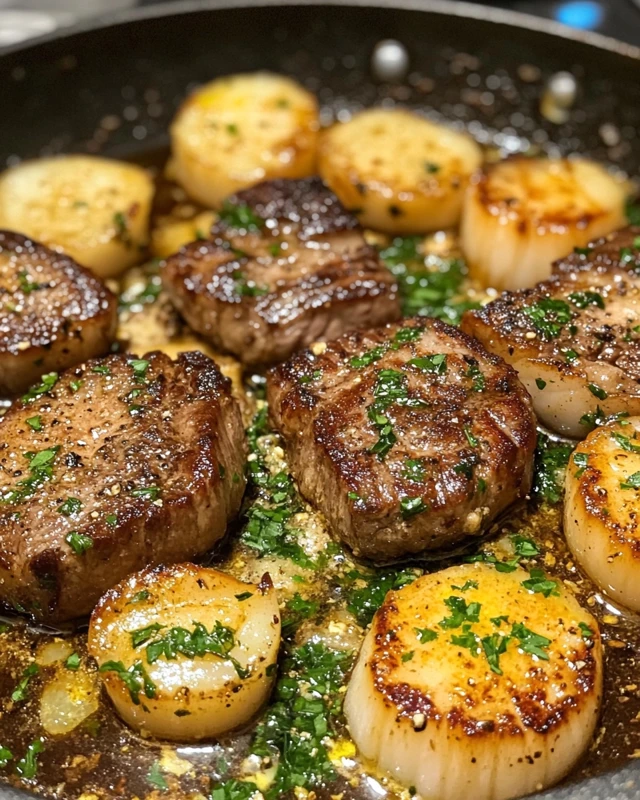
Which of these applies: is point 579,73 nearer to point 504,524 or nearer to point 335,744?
point 504,524

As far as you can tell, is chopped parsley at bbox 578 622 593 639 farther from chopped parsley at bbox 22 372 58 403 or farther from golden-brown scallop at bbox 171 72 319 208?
golden-brown scallop at bbox 171 72 319 208

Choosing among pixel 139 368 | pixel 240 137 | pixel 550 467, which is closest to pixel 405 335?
pixel 550 467

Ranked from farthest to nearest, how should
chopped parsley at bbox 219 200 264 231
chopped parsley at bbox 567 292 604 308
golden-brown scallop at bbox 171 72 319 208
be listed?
golden-brown scallop at bbox 171 72 319 208 < chopped parsley at bbox 219 200 264 231 < chopped parsley at bbox 567 292 604 308

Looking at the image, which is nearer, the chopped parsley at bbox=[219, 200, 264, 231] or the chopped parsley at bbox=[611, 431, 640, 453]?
the chopped parsley at bbox=[611, 431, 640, 453]

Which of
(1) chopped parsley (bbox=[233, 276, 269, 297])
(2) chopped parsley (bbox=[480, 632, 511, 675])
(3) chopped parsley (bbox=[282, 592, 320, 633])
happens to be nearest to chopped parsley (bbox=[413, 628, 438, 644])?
(2) chopped parsley (bbox=[480, 632, 511, 675])

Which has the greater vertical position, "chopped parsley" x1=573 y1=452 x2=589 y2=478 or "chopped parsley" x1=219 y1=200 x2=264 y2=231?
"chopped parsley" x1=219 y1=200 x2=264 y2=231

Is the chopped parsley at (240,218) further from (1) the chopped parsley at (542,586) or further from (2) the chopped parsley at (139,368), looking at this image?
(1) the chopped parsley at (542,586)

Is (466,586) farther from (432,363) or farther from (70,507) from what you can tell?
(70,507)
